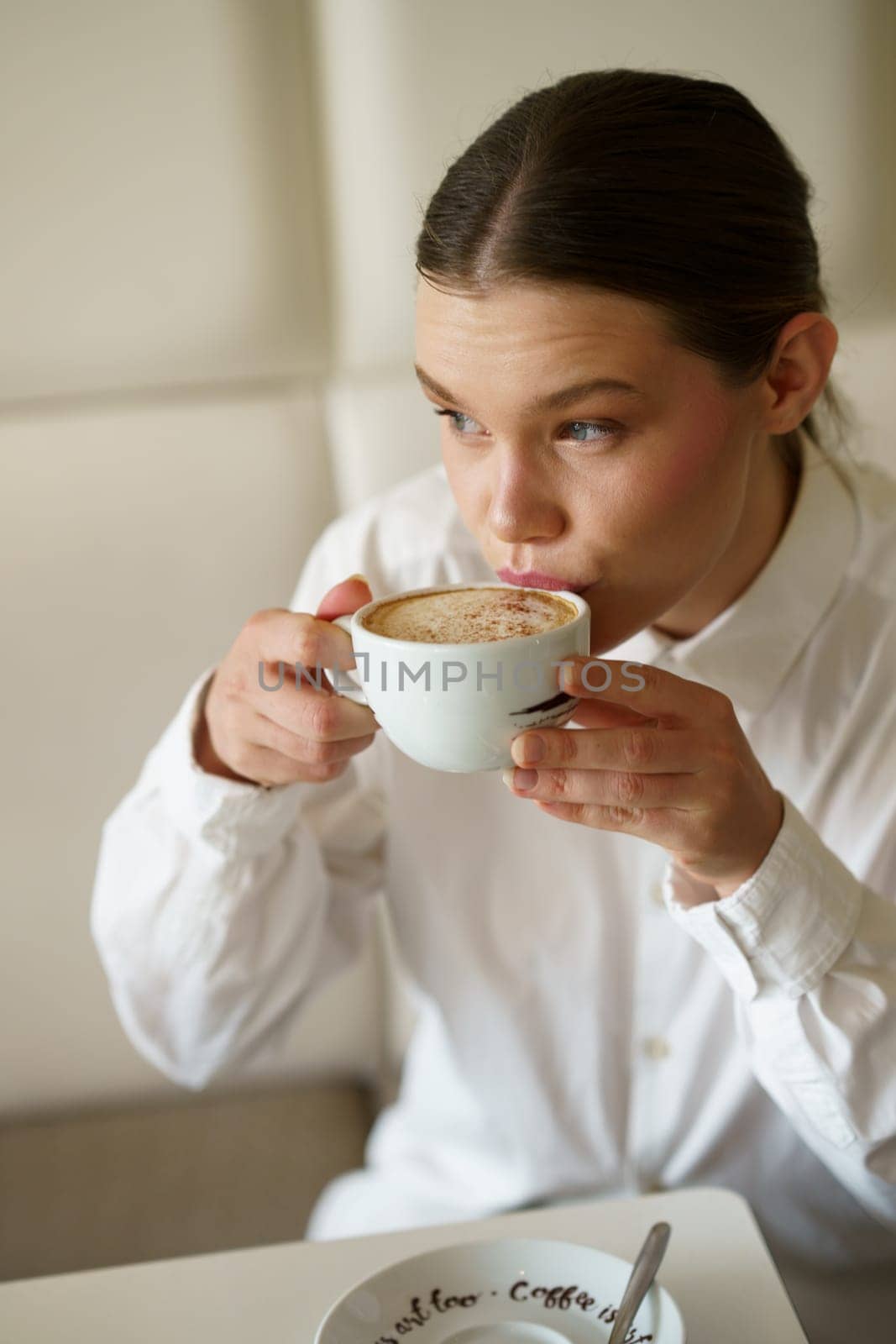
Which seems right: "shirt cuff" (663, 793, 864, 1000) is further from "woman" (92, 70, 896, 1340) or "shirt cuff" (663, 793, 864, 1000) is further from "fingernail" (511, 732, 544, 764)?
"fingernail" (511, 732, 544, 764)

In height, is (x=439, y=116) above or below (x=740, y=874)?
above

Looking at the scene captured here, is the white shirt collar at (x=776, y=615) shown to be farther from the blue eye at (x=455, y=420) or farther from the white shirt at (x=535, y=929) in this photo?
the blue eye at (x=455, y=420)

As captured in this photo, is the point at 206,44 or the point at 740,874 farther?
the point at 206,44

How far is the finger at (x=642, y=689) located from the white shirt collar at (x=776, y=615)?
0.31 meters

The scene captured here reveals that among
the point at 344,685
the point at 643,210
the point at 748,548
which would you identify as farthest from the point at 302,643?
the point at 748,548

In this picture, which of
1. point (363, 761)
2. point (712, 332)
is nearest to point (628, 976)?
point (363, 761)

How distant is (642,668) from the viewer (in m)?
0.79

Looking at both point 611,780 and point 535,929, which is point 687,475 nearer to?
point 611,780

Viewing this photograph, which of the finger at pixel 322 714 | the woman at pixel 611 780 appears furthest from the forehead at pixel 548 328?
the finger at pixel 322 714

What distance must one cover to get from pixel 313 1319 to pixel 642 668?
1.61 feet

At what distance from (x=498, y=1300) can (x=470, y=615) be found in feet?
1.50

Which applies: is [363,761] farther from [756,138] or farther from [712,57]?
[712,57]

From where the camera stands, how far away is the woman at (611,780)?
863 mm

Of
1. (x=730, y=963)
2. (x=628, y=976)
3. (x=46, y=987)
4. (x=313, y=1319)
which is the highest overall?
(x=730, y=963)
